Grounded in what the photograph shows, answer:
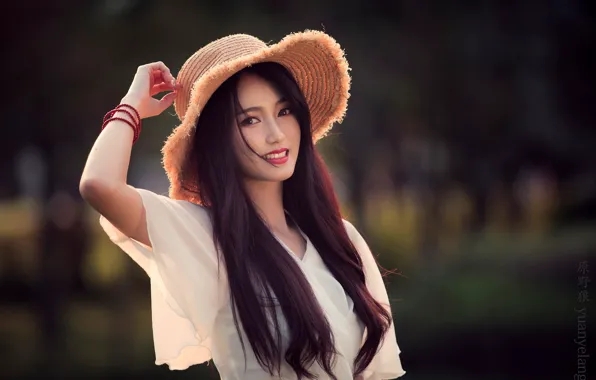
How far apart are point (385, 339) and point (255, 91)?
0.92 metres

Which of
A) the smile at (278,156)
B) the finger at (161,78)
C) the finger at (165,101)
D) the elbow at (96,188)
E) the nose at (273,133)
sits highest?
the finger at (161,78)

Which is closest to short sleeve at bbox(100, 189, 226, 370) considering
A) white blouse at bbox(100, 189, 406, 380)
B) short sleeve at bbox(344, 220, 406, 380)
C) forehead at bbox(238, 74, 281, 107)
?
white blouse at bbox(100, 189, 406, 380)

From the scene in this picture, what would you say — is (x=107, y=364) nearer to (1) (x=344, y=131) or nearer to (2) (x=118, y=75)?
(2) (x=118, y=75)

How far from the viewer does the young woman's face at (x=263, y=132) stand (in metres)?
2.86

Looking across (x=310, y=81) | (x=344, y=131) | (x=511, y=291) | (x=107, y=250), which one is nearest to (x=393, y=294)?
(x=511, y=291)

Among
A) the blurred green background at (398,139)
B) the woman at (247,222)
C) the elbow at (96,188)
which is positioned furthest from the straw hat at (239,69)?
the blurred green background at (398,139)

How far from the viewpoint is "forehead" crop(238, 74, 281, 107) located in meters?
2.86

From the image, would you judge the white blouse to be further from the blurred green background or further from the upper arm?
the blurred green background

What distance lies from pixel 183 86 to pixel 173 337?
761mm

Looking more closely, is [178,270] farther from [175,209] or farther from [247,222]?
[247,222]

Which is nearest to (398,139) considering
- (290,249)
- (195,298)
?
(290,249)

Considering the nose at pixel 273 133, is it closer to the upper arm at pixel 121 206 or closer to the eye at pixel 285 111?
the eye at pixel 285 111

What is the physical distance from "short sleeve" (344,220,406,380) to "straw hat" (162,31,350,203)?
412mm

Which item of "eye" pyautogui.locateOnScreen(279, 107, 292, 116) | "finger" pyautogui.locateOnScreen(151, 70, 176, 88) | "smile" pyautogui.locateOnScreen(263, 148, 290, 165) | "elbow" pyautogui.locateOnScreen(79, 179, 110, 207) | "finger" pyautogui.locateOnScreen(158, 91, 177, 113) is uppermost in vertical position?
"finger" pyautogui.locateOnScreen(151, 70, 176, 88)
